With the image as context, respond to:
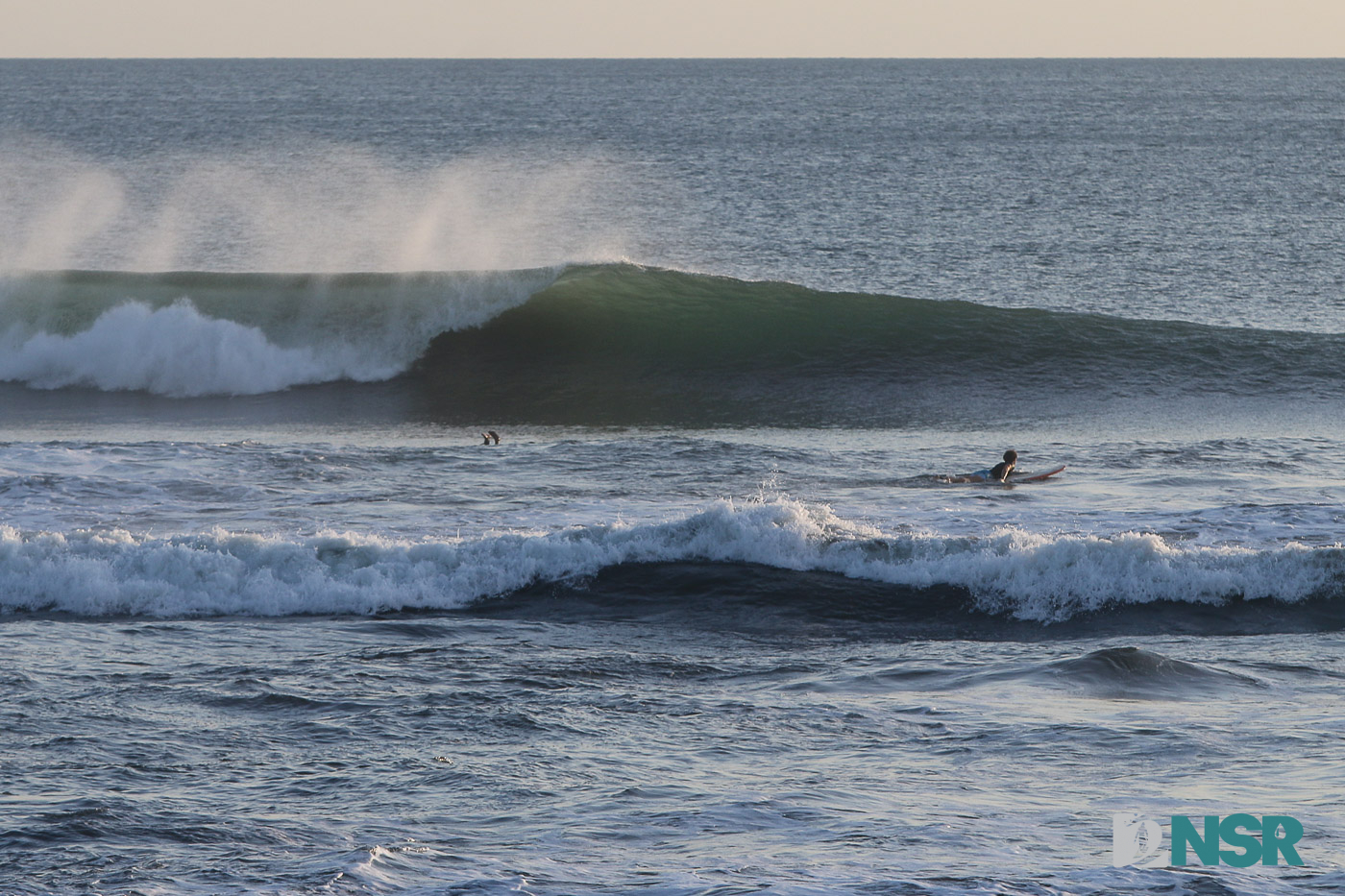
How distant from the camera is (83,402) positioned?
20.1 m

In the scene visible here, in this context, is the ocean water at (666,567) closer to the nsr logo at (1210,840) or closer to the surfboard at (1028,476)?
the nsr logo at (1210,840)

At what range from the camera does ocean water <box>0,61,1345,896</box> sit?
19.2 feet

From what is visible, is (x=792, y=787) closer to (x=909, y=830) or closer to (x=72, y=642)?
(x=909, y=830)

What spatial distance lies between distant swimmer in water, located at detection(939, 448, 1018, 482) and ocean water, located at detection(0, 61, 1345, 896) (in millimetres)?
674

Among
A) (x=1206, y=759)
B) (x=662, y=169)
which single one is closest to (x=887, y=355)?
(x=1206, y=759)

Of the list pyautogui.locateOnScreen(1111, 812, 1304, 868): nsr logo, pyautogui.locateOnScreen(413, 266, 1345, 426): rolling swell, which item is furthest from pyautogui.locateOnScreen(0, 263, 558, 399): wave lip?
pyautogui.locateOnScreen(1111, 812, 1304, 868): nsr logo

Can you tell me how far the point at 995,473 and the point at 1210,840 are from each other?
8148 mm

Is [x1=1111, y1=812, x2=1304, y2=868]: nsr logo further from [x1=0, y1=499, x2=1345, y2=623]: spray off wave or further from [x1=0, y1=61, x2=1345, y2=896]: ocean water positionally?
[x1=0, y1=499, x2=1345, y2=623]: spray off wave

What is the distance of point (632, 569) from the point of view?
10.6 metres

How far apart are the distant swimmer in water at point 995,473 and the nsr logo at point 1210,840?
7872 millimetres

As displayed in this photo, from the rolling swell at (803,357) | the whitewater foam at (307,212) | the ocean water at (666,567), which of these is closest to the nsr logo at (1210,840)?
the ocean water at (666,567)

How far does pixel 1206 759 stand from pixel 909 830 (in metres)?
1.67

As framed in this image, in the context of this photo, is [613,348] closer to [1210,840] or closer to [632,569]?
[632,569]

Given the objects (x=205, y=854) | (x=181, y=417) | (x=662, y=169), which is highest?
(x=662, y=169)
